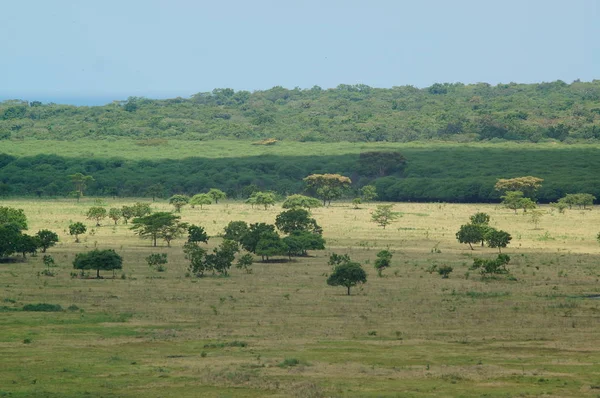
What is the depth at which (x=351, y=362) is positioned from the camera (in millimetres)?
40219

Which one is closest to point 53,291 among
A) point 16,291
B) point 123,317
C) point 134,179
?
point 16,291

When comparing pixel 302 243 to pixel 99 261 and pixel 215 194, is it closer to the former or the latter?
pixel 99 261

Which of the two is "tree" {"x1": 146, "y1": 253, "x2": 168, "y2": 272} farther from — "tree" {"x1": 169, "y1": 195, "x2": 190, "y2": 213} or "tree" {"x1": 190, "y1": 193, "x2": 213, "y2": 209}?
"tree" {"x1": 190, "y1": 193, "x2": 213, "y2": 209}

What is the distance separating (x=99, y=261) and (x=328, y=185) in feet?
253

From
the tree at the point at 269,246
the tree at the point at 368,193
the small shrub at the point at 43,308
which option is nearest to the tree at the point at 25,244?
the tree at the point at 269,246

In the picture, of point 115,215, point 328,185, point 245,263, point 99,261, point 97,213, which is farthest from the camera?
point 328,185

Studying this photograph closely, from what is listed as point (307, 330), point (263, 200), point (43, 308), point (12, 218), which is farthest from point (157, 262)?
point (263, 200)

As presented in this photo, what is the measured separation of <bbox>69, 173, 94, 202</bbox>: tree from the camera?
15075 cm

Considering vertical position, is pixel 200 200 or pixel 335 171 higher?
pixel 335 171

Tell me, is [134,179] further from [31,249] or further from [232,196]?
[31,249]

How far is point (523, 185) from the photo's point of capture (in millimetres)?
139250

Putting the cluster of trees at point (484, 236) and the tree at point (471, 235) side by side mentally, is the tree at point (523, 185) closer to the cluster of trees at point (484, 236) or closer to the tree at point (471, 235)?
the cluster of trees at point (484, 236)

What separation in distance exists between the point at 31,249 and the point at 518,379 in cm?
4900

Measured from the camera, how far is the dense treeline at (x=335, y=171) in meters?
151
